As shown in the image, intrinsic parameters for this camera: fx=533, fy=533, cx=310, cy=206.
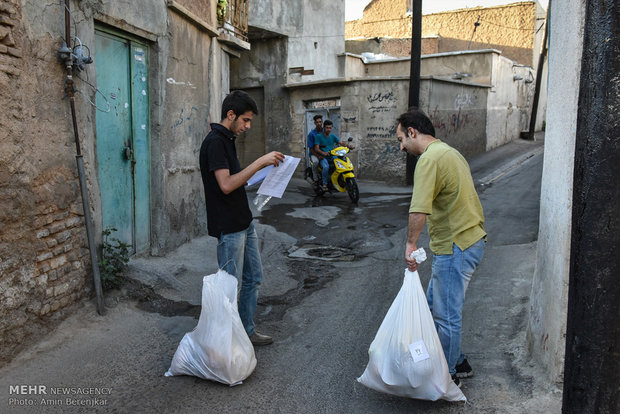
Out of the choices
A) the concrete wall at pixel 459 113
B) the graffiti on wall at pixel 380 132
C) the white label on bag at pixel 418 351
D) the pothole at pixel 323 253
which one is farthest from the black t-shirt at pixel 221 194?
the concrete wall at pixel 459 113

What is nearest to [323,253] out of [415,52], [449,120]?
[415,52]

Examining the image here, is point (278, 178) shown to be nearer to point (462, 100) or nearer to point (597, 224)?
point (597, 224)

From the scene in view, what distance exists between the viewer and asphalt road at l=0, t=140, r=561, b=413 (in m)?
3.31

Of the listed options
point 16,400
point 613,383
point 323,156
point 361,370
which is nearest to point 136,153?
point 16,400

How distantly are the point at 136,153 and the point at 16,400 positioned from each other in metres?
3.17

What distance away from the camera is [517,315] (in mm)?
4578

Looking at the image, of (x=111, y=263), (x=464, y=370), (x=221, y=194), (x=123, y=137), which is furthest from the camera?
(x=123, y=137)

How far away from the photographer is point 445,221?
10.9 feet

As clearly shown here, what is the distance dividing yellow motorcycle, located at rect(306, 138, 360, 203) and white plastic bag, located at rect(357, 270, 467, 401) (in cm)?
765

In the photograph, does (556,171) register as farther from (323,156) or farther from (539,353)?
(323,156)

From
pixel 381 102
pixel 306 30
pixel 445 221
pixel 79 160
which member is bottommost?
pixel 445 221

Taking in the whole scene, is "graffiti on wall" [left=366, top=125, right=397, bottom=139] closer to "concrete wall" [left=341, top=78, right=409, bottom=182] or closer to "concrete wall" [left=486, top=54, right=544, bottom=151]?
"concrete wall" [left=341, top=78, right=409, bottom=182]

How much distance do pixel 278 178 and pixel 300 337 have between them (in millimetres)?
1381

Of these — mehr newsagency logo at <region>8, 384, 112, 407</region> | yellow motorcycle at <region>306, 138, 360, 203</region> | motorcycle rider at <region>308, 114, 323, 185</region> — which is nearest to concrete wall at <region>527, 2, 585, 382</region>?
mehr newsagency logo at <region>8, 384, 112, 407</region>
